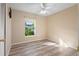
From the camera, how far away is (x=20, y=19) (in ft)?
11.0

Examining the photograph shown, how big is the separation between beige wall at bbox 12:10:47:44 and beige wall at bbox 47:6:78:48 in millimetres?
275

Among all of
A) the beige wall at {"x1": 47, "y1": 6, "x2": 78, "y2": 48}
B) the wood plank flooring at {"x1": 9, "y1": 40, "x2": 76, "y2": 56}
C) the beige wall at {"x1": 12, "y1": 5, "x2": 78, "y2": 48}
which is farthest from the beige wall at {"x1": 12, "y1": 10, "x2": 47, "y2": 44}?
the wood plank flooring at {"x1": 9, "y1": 40, "x2": 76, "y2": 56}

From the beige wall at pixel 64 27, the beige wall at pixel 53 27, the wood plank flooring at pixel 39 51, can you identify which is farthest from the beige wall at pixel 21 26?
the wood plank flooring at pixel 39 51

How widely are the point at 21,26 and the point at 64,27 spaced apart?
1341 mm

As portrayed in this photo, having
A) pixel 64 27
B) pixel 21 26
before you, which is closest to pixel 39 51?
pixel 21 26

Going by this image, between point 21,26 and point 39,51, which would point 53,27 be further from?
point 39,51

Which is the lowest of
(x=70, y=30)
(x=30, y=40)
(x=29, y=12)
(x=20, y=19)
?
(x=30, y=40)

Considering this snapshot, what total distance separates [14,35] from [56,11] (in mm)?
1481

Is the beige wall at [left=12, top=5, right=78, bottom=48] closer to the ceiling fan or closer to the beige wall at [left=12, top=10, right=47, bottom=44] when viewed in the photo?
the beige wall at [left=12, top=10, right=47, bottom=44]

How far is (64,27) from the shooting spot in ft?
10.7

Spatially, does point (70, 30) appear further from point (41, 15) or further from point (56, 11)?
point (41, 15)

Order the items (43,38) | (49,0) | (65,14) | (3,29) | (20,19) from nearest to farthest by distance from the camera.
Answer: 1. (49,0)
2. (3,29)
3. (65,14)
4. (20,19)
5. (43,38)

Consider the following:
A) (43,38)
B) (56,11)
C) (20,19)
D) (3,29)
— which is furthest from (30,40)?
(3,29)

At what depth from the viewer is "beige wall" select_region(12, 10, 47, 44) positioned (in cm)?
316
